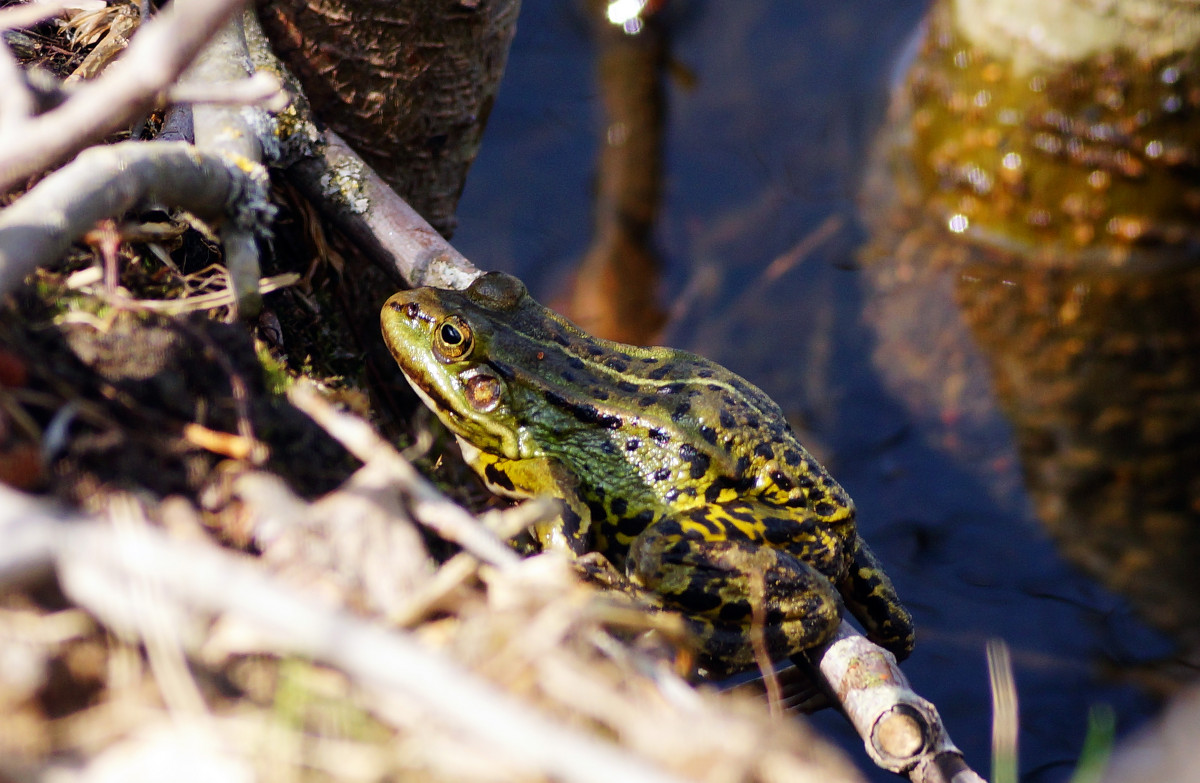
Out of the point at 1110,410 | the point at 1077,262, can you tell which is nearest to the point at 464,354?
the point at 1110,410

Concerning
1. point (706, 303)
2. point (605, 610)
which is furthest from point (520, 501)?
point (706, 303)

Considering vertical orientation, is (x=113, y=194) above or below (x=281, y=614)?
above

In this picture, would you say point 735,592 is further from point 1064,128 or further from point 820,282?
point 1064,128

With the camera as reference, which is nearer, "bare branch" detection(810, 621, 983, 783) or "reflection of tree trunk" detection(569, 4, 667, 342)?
"bare branch" detection(810, 621, 983, 783)

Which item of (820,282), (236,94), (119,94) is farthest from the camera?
(820,282)

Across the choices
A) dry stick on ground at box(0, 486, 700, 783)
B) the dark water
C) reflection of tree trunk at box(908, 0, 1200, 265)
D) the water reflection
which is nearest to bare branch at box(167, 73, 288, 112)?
dry stick on ground at box(0, 486, 700, 783)

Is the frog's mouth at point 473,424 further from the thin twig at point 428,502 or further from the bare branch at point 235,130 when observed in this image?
the thin twig at point 428,502

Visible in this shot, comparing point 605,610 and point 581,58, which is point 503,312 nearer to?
point 605,610

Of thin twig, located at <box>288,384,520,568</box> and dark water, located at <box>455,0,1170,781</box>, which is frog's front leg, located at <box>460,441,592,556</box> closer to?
thin twig, located at <box>288,384,520,568</box>

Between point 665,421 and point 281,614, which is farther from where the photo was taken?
point 665,421
